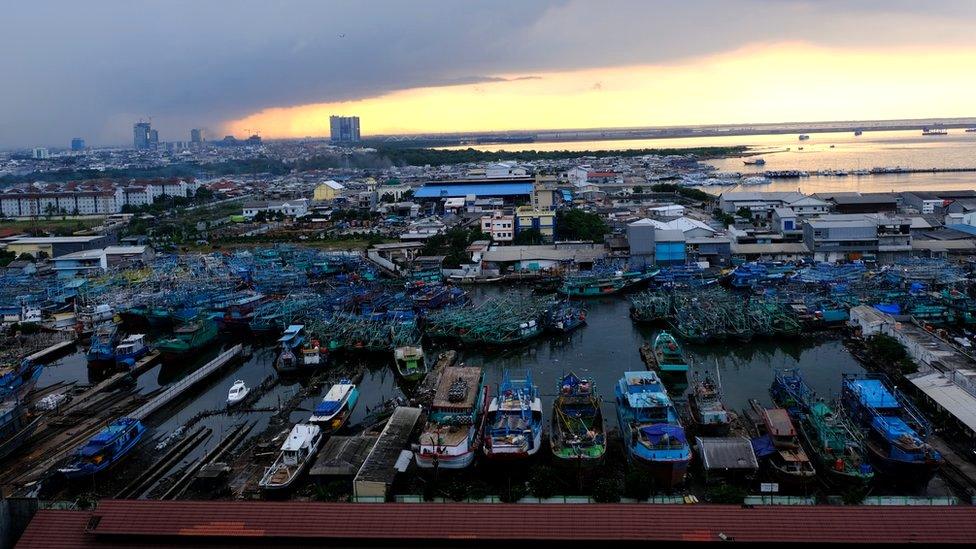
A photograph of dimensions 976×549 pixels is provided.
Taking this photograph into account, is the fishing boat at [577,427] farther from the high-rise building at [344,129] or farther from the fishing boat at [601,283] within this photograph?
the high-rise building at [344,129]

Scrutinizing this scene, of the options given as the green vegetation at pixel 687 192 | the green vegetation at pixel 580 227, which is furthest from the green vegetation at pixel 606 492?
the green vegetation at pixel 687 192

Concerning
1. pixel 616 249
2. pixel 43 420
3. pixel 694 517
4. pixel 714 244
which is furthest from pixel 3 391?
pixel 714 244

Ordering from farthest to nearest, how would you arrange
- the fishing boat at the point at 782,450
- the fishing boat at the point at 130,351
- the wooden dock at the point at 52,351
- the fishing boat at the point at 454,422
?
the wooden dock at the point at 52,351 < the fishing boat at the point at 130,351 < the fishing boat at the point at 454,422 < the fishing boat at the point at 782,450

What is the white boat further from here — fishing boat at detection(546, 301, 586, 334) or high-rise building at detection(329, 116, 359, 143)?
high-rise building at detection(329, 116, 359, 143)

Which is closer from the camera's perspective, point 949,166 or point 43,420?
point 43,420

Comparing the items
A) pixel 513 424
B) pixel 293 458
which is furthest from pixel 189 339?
pixel 513 424

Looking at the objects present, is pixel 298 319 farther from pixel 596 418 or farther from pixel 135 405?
pixel 596 418
